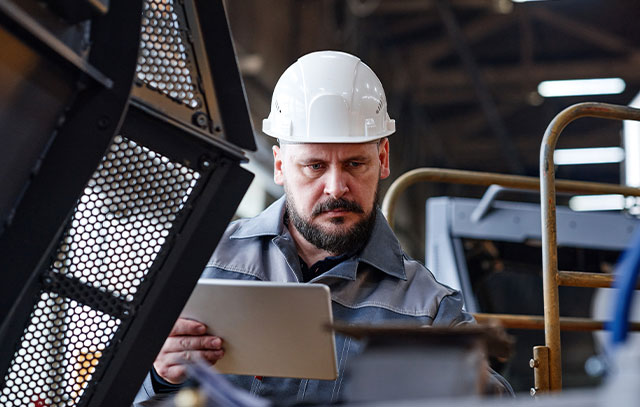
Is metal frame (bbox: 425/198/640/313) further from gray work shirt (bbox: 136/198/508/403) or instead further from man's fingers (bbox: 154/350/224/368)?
man's fingers (bbox: 154/350/224/368)

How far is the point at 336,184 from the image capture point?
238 centimetres

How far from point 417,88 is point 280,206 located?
8.47m

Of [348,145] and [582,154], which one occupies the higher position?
[582,154]

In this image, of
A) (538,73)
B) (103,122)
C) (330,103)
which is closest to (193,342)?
(103,122)

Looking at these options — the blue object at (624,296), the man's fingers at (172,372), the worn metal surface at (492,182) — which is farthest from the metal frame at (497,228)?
the blue object at (624,296)

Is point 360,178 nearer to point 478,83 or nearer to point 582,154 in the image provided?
point 478,83

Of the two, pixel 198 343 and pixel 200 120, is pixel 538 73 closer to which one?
pixel 198 343

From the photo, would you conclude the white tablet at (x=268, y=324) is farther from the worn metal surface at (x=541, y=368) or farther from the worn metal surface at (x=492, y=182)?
the worn metal surface at (x=492, y=182)

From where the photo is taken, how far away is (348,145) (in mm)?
2391

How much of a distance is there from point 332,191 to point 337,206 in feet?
0.16

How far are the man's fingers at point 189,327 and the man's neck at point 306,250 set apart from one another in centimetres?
75

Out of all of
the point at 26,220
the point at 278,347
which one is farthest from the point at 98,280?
the point at 278,347

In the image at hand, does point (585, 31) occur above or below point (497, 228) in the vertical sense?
above

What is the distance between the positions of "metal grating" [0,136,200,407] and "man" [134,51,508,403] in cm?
97
